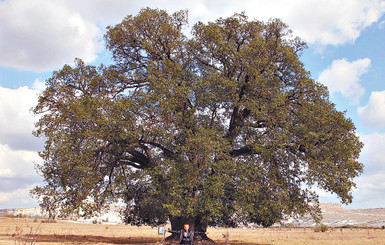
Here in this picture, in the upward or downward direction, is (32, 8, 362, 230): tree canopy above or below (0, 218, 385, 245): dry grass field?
above

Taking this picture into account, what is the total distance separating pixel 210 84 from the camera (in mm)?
24734

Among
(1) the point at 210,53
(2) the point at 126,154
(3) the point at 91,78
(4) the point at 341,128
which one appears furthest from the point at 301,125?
(3) the point at 91,78

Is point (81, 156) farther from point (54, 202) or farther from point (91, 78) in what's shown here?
point (91, 78)

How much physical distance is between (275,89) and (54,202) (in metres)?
17.8

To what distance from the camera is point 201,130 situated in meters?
23.1

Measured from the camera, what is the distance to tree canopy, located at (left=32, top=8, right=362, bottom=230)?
23.0 meters

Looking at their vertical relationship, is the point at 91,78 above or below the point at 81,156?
above

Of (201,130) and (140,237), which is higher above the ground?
(201,130)

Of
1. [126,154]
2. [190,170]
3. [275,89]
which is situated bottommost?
[190,170]

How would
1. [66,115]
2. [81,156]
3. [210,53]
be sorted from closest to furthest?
[81,156], [66,115], [210,53]

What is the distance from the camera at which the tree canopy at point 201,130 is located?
23.0m

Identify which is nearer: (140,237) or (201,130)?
(201,130)

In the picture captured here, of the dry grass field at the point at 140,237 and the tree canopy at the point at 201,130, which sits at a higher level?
the tree canopy at the point at 201,130

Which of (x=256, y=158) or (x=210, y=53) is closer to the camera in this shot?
(x=256, y=158)
